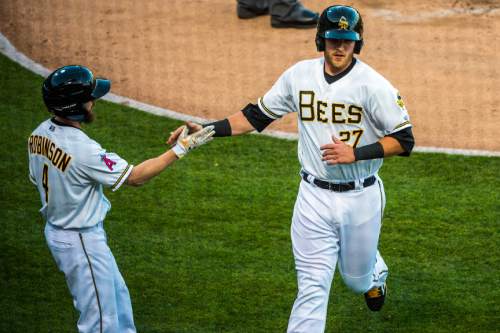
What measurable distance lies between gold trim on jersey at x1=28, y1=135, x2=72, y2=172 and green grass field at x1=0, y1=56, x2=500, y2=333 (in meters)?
1.30

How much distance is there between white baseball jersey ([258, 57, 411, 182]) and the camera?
5.38 meters

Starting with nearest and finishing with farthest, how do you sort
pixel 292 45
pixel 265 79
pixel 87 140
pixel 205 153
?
pixel 87 140 → pixel 205 153 → pixel 265 79 → pixel 292 45

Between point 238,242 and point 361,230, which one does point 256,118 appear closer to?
point 361,230

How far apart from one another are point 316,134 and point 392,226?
213 centimetres

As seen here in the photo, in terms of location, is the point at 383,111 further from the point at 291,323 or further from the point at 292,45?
the point at 292,45

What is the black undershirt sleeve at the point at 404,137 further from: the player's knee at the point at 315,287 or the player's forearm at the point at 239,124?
the player's forearm at the point at 239,124

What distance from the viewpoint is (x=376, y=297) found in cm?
619

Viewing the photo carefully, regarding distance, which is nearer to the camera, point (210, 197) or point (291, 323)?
point (291, 323)

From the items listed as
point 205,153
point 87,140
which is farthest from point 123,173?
point 205,153

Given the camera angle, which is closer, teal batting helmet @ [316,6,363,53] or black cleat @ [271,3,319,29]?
teal batting helmet @ [316,6,363,53]

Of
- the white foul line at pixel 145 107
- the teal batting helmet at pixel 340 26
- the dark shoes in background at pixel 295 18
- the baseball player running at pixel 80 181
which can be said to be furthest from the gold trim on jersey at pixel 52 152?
the dark shoes in background at pixel 295 18

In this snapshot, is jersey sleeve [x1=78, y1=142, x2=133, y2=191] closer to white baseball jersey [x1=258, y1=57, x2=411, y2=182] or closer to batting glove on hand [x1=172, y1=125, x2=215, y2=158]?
batting glove on hand [x1=172, y1=125, x2=215, y2=158]

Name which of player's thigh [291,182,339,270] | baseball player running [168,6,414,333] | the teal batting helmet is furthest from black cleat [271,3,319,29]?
player's thigh [291,182,339,270]

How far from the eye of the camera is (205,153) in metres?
8.62
